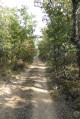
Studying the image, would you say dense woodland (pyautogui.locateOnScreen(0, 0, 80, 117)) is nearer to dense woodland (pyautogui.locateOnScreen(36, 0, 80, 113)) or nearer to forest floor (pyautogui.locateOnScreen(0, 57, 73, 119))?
dense woodland (pyautogui.locateOnScreen(36, 0, 80, 113))

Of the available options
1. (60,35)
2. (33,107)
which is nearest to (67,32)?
(60,35)

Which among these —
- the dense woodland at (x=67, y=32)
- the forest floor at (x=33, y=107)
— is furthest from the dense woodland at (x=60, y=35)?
the forest floor at (x=33, y=107)

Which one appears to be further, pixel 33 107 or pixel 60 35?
pixel 60 35

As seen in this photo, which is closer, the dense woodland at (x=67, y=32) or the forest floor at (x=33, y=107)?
the forest floor at (x=33, y=107)

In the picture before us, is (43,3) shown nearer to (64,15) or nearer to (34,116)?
(64,15)

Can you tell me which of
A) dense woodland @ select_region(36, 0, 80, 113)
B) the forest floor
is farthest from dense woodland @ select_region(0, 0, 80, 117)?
the forest floor

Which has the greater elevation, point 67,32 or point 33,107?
point 67,32

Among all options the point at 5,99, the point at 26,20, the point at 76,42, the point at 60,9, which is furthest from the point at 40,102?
the point at 26,20

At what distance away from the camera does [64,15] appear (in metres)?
11.9

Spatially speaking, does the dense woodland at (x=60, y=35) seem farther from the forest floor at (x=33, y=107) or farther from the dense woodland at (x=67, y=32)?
the forest floor at (x=33, y=107)

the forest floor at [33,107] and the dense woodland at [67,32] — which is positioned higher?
the dense woodland at [67,32]

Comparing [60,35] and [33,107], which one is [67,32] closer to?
[60,35]

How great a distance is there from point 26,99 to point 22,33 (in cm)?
1354

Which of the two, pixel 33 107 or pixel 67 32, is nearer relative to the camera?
pixel 33 107
